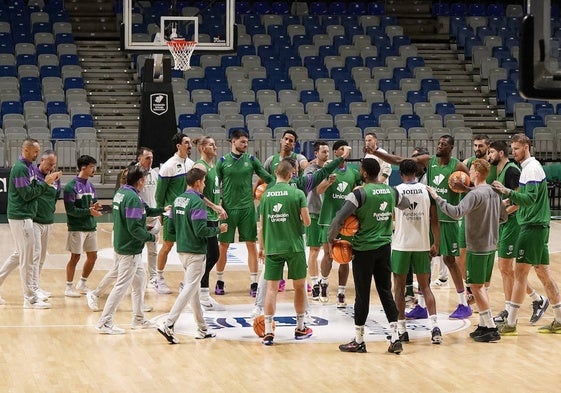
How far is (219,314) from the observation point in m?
12.1

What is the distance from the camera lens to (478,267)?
34.9 ft

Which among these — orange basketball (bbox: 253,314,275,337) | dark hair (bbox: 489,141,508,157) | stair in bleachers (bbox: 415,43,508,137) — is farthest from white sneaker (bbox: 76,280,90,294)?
stair in bleachers (bbox: 415,43,508,137)

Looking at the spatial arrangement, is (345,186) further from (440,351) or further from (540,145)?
(540,145)

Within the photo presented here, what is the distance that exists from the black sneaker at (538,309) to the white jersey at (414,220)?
6.27 ft

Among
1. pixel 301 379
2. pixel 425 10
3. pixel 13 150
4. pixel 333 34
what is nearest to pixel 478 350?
pixel 301 379

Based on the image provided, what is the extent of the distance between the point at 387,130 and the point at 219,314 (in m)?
14.1

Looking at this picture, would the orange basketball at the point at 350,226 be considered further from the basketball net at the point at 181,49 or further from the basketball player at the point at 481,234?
the basketball net at the point at 181,49

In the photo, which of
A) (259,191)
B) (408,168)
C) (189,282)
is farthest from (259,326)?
(408,168)

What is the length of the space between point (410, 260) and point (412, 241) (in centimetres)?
21

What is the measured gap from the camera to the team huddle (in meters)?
10.2

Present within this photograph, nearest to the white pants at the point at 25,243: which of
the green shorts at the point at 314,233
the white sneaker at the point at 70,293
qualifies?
the white sneaker at the point at 70,293

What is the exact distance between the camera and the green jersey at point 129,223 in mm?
10648

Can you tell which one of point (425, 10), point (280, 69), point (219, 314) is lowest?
point (219, 314)

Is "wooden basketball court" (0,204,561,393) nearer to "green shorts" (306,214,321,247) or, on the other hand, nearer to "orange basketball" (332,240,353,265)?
"orange basketball" (332,240,353,265)
